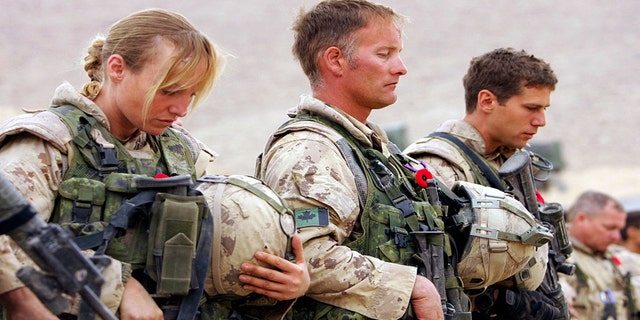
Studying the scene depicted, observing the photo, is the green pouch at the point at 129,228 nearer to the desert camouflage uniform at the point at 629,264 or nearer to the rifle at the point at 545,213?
the rifle at the point at 545,213

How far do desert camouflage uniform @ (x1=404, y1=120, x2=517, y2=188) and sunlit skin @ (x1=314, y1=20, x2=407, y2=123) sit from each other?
39.1 inches

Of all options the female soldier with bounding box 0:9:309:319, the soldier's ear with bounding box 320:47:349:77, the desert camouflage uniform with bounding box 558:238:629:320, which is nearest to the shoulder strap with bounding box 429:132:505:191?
the soldier's ear with bounding box 320:47:349:77

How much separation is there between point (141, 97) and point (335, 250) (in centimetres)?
103

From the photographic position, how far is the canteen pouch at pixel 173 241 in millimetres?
3773

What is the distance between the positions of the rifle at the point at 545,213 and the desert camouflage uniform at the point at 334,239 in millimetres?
1828

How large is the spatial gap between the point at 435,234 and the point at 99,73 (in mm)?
1660

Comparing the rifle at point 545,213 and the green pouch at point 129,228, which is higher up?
the rifle at point 545,213

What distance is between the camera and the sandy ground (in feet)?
111

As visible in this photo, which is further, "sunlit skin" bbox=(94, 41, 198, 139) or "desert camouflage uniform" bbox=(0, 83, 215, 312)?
"sunlit skin" bbox=(94, 41, 198, 139)

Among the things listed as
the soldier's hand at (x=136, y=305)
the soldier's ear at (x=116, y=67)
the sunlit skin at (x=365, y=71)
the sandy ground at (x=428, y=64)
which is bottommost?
the soldier's hand at (x=136, y=305)

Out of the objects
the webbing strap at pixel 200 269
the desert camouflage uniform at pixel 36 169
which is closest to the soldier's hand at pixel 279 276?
the webbing strap at pixel 200 269

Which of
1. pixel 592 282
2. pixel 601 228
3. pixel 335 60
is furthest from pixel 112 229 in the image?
pixel 601 228

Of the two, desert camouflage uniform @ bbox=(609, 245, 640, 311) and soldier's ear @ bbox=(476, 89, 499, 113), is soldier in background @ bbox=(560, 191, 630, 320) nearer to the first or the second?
desert camouflage uniform @ bbox=(609, 245, 640, 311)

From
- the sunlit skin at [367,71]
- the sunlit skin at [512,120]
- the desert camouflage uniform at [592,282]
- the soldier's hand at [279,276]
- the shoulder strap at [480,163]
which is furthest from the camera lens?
the desert camouflage uniform at [592,282]
